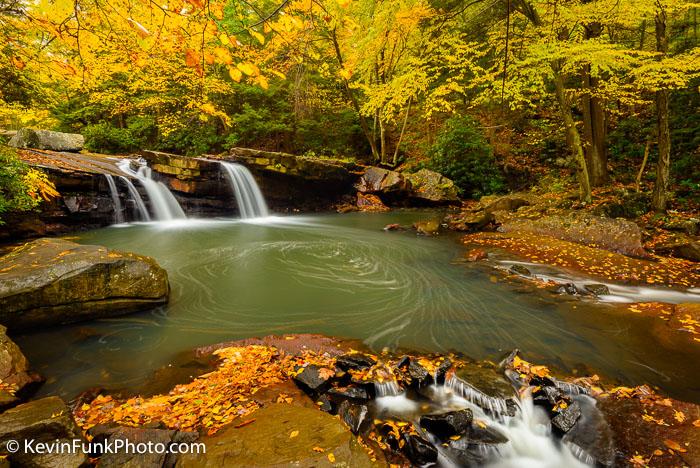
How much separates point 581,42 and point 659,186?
461cm

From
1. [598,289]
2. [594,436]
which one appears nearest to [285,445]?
[594,436]

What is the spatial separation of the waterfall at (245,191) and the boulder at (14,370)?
36.9ft

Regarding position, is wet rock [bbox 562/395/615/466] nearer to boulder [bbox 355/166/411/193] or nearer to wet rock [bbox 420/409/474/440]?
wet rock [bbox 420/409/474/440]

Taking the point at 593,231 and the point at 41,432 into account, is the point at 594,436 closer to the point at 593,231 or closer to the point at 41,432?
the point at 41,432

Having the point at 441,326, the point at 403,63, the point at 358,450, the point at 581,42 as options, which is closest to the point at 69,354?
the point at 358,450

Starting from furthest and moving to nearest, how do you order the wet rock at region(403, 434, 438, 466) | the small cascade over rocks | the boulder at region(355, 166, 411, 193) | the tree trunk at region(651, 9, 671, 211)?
1. the boulder at region(355, 166, 411, 193)
2. the tree trunk at region(651, 9, 671, 211)
3. the small cascade over rocks
4. the wet rock at region(403, 434, 438, 466)

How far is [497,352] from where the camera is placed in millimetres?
4039

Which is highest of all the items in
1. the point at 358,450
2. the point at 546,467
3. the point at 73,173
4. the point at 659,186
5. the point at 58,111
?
the point at 58,111

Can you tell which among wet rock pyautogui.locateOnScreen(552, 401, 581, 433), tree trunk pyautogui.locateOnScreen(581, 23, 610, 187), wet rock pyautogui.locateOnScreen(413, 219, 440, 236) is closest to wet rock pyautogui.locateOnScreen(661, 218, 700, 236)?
tree trunk pyautogui.locateOnScreen(581, 23, 610, 187)

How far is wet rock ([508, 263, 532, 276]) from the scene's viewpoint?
259 inches

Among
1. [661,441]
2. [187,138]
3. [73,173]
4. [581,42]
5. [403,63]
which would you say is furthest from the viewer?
[187,138]

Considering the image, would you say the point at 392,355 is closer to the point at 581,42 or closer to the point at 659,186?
the point at 581,42

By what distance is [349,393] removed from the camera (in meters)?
3.09

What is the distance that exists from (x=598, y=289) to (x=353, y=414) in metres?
5.14
